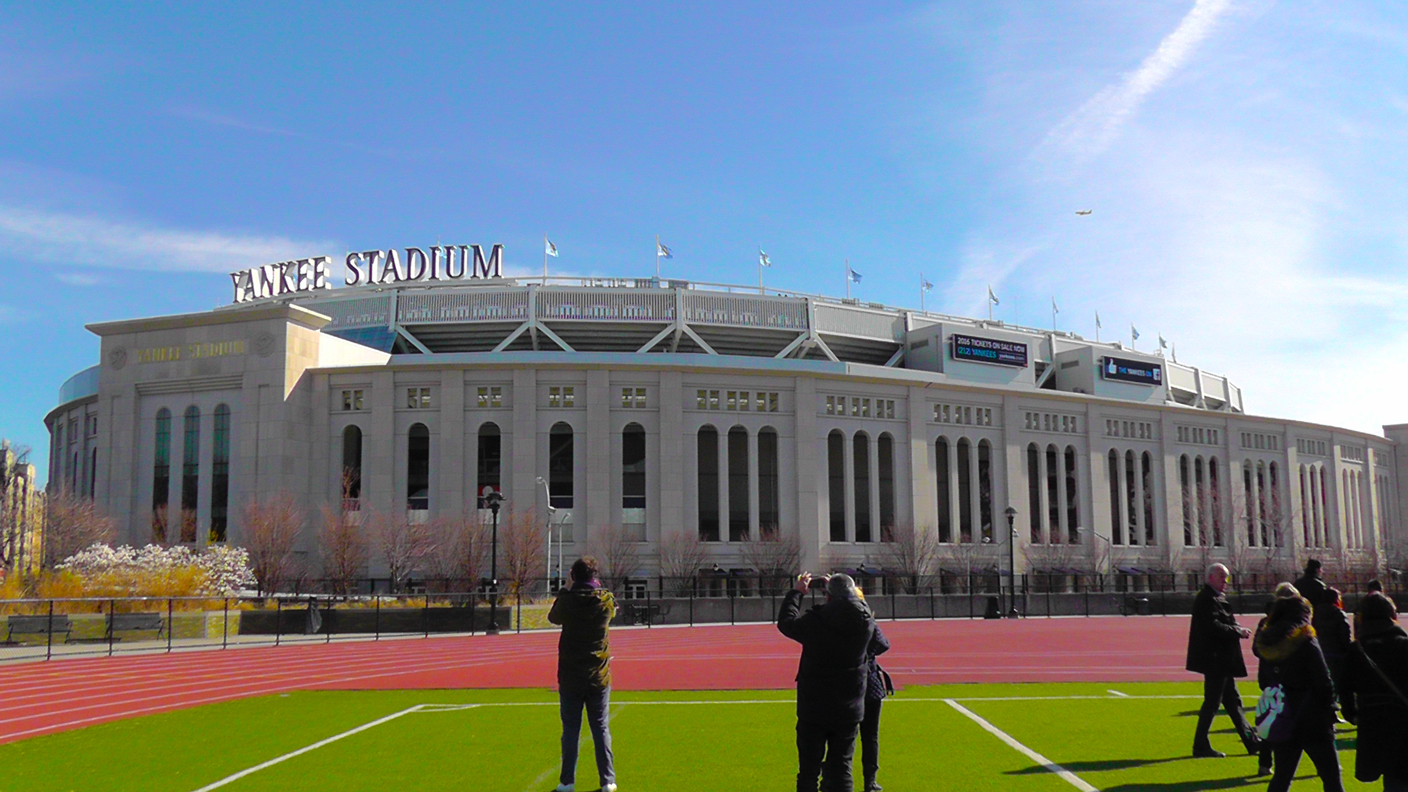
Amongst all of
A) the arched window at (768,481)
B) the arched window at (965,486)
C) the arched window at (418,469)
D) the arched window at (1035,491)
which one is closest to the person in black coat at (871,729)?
the arched window at (418,469)

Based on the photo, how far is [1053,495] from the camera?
324ft

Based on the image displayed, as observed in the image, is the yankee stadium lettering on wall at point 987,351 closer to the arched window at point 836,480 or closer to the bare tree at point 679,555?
the arched window at point 836,480

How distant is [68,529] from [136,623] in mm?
37143

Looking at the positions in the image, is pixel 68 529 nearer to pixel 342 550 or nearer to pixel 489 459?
pixel 342 550

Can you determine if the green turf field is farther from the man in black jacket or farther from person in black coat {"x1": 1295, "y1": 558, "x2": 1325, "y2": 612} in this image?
the man in black jacket

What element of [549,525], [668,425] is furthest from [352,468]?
[668,425]

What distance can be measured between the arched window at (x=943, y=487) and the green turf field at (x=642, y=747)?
7062 centimetres

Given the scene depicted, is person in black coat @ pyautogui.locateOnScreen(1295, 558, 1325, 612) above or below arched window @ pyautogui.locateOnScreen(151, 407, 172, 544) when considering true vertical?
below

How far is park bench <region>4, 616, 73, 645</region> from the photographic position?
3441 centimetres

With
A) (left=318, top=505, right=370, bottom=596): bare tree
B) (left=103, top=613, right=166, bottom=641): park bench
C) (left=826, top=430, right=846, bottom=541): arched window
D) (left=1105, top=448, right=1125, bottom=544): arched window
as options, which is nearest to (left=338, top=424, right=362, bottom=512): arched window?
(left=318, top=505, right=370, bottom=596): bare tree

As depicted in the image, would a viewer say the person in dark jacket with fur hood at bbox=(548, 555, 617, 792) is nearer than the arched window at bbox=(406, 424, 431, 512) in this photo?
Yes

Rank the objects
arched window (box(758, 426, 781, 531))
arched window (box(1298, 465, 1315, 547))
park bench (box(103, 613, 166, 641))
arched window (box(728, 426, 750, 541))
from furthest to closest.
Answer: arched window (box(1298, 465, 1315, 547))
arched window (box(728, 426, 750, 541))
arched window (box(758, 426, 781, 531))
park bench (box(103, 613, 166, 641))

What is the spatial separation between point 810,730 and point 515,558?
2379 inches

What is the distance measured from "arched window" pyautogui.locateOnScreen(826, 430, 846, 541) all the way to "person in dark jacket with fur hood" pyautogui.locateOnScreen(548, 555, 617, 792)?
72.5 metres
